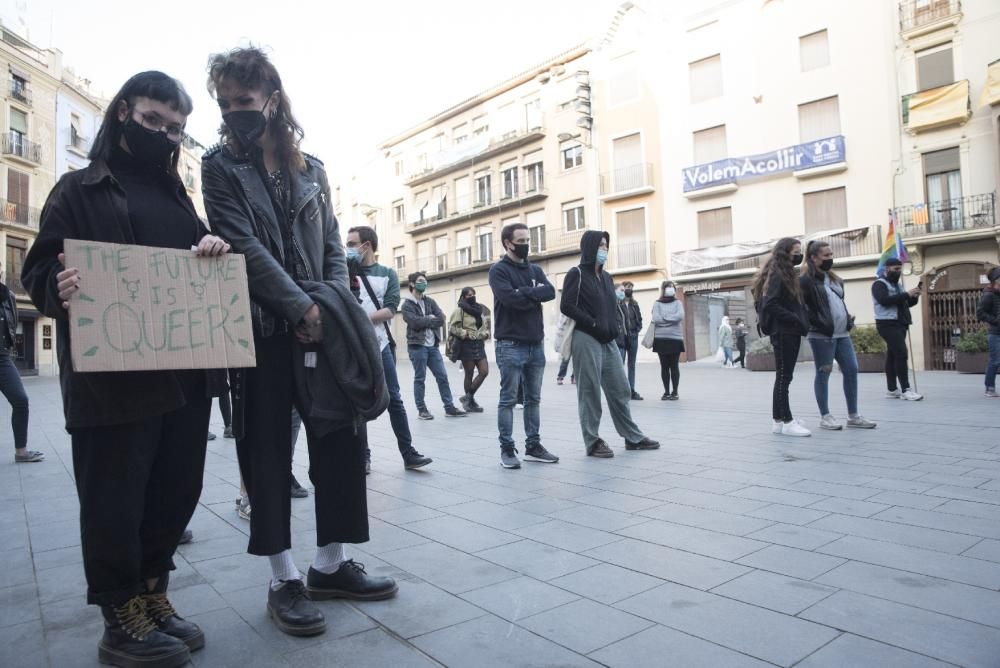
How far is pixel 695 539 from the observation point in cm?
341

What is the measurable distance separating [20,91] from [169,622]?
42.7m

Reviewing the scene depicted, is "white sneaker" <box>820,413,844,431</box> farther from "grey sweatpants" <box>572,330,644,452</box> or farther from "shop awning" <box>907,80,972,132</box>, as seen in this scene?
"shop awning" <box>907,80,972,132</box>

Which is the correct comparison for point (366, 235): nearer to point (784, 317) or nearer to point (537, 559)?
point (537, 559)

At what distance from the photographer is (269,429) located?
2572 mm

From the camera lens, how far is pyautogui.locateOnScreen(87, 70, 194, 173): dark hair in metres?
2.39

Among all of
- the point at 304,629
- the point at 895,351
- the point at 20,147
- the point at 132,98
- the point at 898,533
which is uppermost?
the point at 20,147

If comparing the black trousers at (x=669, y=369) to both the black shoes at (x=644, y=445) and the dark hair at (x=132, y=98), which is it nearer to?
the black shoes at (x=644, y=445)

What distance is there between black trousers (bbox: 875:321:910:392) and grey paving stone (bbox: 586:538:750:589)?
7.16 m

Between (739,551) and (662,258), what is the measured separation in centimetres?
2796

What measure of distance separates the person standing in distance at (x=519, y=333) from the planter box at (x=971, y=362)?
1381cm

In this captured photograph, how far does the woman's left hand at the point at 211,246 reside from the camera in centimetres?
236

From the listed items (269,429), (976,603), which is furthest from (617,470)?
(269,429)

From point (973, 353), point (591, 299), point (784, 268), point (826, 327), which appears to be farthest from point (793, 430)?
point (973, 353)

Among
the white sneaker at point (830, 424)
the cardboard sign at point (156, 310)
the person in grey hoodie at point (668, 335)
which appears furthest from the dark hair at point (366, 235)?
the person in grey hoodie at point (668, 335)
